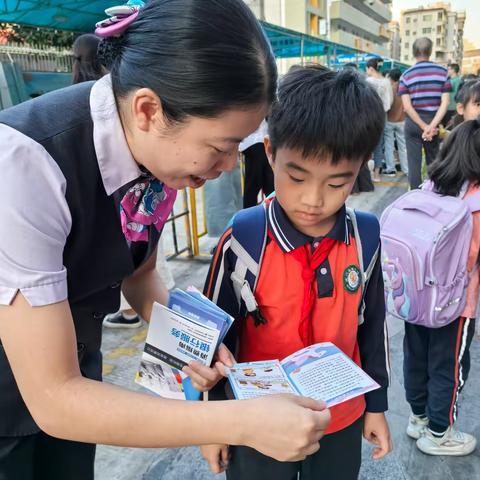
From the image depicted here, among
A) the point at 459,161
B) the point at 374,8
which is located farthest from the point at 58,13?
the point at 374,8

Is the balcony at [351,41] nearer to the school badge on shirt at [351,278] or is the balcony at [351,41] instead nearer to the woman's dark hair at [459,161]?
the woman's dark hair at [459,161]

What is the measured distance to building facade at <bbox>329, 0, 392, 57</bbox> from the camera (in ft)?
136

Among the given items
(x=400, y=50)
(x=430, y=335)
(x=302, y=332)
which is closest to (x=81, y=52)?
(x=302, y=332)

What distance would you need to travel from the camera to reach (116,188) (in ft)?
3.03

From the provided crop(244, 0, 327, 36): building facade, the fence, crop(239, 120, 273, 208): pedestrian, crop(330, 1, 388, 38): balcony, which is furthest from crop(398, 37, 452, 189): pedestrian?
crop(330, 1, 388, 38): balcony

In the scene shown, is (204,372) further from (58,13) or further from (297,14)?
(297,14)

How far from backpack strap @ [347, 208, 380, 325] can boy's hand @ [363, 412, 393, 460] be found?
29cm

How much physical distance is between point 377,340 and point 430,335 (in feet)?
2.10

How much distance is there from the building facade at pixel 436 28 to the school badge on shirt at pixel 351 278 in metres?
79.3

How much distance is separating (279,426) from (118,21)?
81 centimetres

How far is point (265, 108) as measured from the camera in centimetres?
90

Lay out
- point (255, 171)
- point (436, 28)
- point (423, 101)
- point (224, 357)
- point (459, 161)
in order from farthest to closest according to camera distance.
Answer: point (436, 28), point (423, 101), point (255, 171), point (459, 161), point (224, 357)

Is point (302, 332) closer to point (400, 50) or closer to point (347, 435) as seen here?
point (347, 435)

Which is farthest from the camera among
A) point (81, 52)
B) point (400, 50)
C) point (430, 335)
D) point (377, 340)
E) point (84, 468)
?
point (400, 50)
